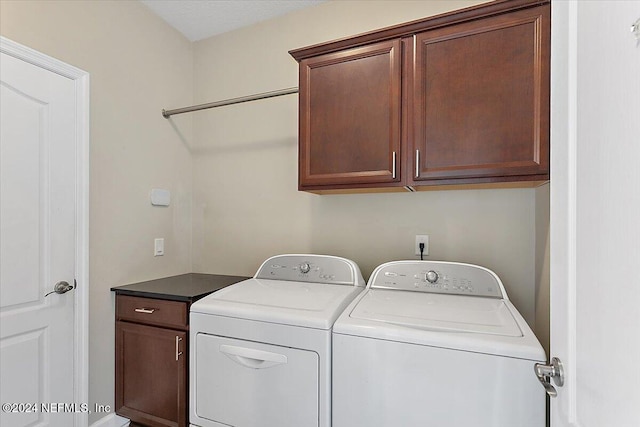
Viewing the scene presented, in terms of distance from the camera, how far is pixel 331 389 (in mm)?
1287

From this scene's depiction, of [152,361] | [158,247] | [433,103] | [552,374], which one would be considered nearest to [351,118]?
[433,103]

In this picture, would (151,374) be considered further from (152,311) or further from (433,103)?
(433,103)

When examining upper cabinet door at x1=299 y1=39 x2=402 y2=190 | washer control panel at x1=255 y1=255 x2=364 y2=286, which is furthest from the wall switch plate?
upper cabinet door at x1=299 y1=39 x2=402 y2=190

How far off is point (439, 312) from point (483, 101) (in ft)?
3.21

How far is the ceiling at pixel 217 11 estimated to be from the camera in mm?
2244

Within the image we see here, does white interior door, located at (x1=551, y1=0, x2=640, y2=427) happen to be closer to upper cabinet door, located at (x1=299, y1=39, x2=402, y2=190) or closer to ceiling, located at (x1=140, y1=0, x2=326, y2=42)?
upper cabinet door, located at (x1=299, y1=39, x2=402, y2=190)

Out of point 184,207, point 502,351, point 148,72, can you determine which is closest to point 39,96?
point 148,72

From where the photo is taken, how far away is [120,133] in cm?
209

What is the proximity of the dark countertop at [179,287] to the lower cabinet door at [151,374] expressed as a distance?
0.64ft

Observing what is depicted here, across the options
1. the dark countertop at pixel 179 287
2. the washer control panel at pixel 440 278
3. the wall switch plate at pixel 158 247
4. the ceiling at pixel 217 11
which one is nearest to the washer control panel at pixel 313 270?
the washer control panel at pixel 440 278

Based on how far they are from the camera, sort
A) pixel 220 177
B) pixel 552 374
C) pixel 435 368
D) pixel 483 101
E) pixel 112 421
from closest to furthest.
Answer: pixel 552 374, pixel 435 368, pixel 483 101, pixel 112 421, pixel 220 177

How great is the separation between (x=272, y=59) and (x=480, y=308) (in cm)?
214

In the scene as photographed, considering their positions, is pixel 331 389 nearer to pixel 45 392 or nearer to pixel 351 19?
pixel 45 392

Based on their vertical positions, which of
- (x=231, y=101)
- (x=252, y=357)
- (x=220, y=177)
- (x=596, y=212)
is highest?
(x=231, y=101)
